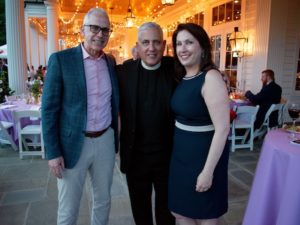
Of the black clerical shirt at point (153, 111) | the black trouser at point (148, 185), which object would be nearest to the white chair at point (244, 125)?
the black trouser at point (148, 185)

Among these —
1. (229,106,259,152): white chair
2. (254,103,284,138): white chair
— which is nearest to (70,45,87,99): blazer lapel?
(229,106,259,152): white chair

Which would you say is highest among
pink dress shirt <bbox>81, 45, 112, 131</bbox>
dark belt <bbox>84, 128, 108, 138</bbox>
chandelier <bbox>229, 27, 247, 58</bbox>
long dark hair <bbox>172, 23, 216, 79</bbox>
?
chandelier <bbox>229, 27, 247, 58</bbox>

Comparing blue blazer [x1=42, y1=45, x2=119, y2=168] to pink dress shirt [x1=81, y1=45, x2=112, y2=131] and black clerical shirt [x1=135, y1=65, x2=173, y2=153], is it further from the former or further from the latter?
black clerical shirt [x1=135, y1=65, x2=173, y2=153]

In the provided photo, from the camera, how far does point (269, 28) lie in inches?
243

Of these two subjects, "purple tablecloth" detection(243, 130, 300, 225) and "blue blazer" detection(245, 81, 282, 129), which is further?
"blue blazer" detection(245, 81, 282, 129)

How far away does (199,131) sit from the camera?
1.51 metres

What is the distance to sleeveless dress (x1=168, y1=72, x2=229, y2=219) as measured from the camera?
1488 millimetres

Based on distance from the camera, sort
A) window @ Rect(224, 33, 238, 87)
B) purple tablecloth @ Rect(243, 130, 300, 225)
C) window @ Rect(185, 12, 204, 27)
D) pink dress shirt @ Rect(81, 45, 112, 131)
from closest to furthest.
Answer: purple tablecloth @ Rect(243, 130, 300, 225) < pink dress shirt @ Rect(81, 45, 112, 131) < window @ Rect(224, 33, 238, 87) < window @ Rect(185, 12, 204, 27)

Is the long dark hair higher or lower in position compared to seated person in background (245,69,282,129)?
higher

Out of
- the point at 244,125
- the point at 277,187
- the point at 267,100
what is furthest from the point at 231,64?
the point at 277,187

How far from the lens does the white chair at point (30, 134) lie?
162 inches

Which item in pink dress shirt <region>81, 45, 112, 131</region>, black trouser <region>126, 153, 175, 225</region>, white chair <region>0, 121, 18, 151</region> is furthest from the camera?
white chair <region>0, 121, 18, 151</region>

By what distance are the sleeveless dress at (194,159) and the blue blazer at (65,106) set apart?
588 millimetres

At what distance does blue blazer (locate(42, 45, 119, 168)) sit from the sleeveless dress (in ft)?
1.93
